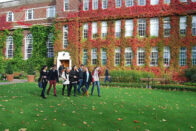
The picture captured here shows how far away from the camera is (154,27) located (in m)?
24.2

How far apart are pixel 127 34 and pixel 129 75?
20.1 ft

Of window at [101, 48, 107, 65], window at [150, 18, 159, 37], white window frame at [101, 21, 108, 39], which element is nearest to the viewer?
window at [150, 18, 159, 37]

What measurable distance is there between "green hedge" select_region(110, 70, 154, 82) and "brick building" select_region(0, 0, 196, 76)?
1.49 metres

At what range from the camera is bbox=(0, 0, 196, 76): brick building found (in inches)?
902

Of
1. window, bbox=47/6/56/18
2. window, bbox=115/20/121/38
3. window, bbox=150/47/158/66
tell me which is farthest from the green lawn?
window, bbox=47/6/56/18

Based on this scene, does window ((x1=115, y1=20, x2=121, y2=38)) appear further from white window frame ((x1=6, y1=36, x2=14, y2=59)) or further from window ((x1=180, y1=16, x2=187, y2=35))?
white window frame ((x1=6, y1=36, x2=14, y2=59))

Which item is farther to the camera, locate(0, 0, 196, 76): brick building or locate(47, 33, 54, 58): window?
locate(47, 33, 54, 58): window

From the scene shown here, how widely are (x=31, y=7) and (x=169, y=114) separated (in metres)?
30.6

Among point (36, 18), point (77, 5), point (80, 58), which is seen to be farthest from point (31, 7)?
point (80, 58)

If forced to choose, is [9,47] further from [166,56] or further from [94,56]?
[166,56]

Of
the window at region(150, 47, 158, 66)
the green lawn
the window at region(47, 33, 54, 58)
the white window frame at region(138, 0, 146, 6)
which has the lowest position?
the green lawn

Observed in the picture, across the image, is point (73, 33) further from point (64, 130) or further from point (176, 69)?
point (64, 130)

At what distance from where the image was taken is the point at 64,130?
538cm

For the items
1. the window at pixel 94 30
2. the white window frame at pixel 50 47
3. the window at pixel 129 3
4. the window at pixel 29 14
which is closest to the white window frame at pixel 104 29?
the window at pixel 94 30
